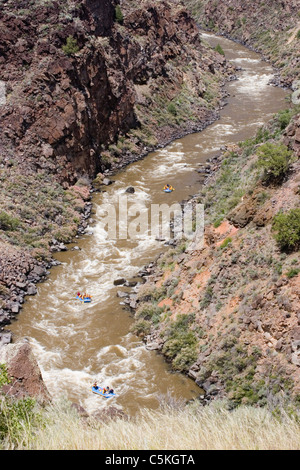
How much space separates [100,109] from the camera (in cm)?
3741

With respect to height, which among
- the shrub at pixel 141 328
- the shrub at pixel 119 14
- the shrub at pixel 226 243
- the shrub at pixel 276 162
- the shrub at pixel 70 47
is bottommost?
the shrub at pixel 141 328

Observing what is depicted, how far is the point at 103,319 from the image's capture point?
68.0 feet

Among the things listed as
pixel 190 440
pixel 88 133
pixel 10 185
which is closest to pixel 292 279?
pixel 190 440

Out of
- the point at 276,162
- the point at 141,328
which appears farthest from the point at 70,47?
the point at 141,328

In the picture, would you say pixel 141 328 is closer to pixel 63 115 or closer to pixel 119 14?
pixel 63 115

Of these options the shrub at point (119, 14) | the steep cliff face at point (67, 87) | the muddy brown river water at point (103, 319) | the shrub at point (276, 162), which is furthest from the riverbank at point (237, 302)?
the shrub at point (119, 14)

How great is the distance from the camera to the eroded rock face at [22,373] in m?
10.8

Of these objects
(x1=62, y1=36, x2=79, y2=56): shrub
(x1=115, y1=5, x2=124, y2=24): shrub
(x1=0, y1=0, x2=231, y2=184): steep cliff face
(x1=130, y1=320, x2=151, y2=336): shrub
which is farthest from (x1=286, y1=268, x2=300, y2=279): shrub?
(x1=115, y1=5, x2=124, y2=24): shrub

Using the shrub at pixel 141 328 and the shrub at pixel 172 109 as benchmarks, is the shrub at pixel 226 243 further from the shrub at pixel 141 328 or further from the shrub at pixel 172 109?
the shrub at pixel 172 109

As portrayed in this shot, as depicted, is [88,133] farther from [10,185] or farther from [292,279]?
[292,279]

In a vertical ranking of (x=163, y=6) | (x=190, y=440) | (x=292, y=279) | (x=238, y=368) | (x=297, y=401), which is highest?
(x=163, y=6)

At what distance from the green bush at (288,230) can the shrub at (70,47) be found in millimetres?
23672

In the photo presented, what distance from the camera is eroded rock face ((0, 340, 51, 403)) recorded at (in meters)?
10.8
